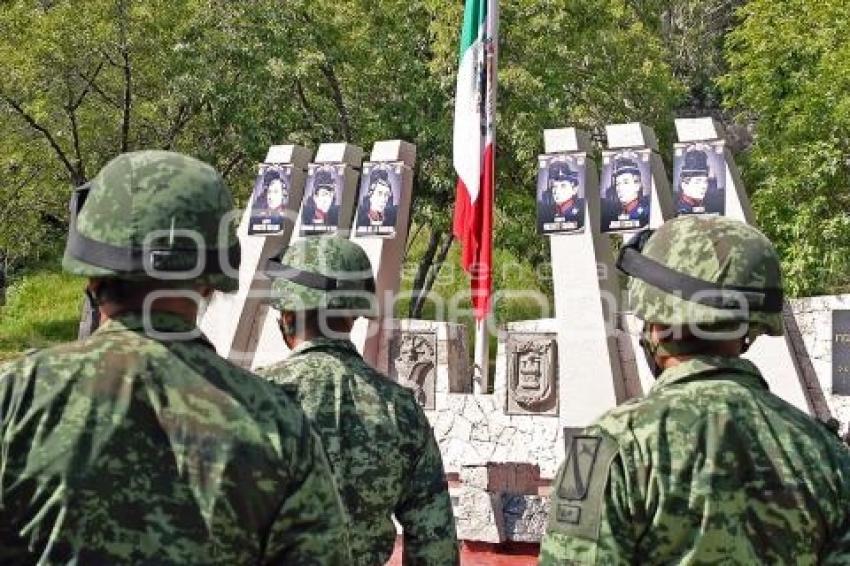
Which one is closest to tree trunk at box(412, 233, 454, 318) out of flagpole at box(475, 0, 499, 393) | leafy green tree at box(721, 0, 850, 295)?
leafy green tree at box(721, 0, 850, 295)

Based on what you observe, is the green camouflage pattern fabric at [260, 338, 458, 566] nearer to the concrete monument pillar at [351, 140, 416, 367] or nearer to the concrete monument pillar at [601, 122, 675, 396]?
the concrete monument pillar at [601, 122, 675, 396]

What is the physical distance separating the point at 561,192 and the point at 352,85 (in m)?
7.49

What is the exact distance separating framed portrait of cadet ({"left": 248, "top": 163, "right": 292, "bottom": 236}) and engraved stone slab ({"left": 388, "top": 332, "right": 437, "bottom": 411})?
1.68 m

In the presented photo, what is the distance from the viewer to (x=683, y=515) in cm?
203

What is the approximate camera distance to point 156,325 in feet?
6.41

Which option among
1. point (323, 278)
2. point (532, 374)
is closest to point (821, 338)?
point (532, 374)

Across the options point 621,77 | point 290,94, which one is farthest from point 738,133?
point 290,94

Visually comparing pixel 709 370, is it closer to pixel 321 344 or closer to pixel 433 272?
pixel 321 344

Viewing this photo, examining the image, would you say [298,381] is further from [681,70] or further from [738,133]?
[738,133]

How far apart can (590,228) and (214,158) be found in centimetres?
894

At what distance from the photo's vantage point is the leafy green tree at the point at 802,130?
551 inches

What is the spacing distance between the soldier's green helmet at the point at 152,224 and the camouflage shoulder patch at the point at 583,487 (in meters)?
0.69

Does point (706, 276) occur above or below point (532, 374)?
below

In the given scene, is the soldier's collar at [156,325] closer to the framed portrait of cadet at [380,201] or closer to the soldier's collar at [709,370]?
the soldier's collar at [709,370]
